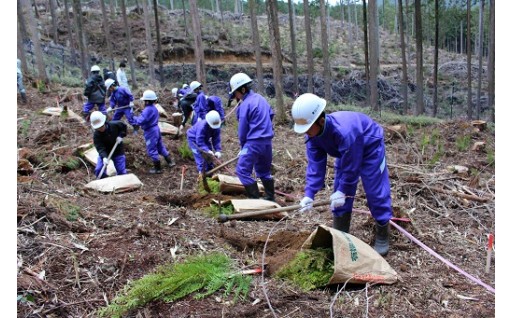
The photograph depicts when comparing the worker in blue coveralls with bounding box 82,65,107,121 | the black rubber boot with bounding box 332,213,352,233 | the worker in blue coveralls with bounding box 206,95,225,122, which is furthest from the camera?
the worker in blue coveralls with bounding box 82,65,107,121

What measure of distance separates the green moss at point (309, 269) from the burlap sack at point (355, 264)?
117 millimetres

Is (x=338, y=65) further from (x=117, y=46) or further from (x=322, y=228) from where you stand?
(x=322, y=228)

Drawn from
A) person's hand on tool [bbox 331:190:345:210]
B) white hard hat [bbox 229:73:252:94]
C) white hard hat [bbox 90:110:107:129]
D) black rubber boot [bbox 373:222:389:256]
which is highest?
white hard hat [bbox 229:73:252:94]

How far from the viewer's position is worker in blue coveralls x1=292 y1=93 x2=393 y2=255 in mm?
3680

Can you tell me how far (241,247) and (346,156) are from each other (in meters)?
1.39

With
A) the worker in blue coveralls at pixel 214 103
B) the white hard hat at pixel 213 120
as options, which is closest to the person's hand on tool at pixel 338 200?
the white hard hat at pixel 213 120

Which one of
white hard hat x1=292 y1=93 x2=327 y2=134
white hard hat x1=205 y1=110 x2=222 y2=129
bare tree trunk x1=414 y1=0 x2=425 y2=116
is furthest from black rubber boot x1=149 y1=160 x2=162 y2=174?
bare tree trunk x1=414 y1=0 x2=425 y2=116

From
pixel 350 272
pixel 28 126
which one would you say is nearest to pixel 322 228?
pixel 350 272

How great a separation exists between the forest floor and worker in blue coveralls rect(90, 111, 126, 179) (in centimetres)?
50

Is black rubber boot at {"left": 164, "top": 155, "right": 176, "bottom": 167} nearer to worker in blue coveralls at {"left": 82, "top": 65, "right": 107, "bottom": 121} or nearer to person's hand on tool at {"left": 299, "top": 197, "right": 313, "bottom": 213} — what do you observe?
worker in blue coveralls at {"left": 82, "top": 65, "right": 107, "bottom": 121}

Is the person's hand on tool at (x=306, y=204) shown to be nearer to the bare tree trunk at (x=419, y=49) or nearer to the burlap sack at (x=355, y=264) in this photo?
the burlap sack at (x=355, y=264)

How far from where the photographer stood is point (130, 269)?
3490mm

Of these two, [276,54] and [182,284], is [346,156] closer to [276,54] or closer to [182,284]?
[182,284]

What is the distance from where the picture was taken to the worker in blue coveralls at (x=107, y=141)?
6.99m
